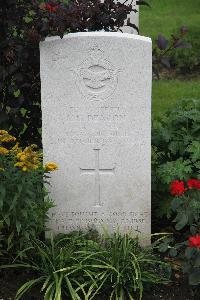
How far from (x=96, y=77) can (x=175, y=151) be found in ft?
2.82

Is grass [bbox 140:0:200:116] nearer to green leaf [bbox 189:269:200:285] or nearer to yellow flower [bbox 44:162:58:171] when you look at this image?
yellow flower [bbox 44:162:58:171]

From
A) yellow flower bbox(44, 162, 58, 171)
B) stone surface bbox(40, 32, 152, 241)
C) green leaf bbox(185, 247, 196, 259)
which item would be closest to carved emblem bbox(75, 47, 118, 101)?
stone surface bbox(40, 32, 152, 241)

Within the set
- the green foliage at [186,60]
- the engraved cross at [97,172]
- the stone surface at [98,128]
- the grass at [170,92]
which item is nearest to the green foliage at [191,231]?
the stone surface at [98,128]

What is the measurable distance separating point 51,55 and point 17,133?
0.97 metres

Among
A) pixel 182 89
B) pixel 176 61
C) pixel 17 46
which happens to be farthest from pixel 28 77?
pixel 176 61

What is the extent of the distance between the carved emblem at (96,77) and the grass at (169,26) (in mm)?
3118

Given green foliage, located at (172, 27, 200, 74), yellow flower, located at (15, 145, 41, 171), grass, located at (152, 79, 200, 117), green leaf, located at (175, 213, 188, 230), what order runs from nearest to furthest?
yellow flower, located at (15, 145, 41, 171) < green leaf, located at (175, 213, 188, 230) < grass, located at (152, 79, 200, 117) < green foliage, located at (172, 27, 200, 74)

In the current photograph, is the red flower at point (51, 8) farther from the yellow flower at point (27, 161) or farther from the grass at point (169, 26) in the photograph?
the grass at point (169, 26)

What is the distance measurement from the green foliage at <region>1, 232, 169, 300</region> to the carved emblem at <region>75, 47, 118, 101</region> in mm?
954

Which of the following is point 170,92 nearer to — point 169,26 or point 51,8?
point 169,26

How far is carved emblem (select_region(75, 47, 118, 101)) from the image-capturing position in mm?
4316

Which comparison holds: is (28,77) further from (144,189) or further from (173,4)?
(173,4)

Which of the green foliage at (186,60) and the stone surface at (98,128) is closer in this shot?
the stone surface at (98,128)

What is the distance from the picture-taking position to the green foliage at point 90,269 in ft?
13.5
